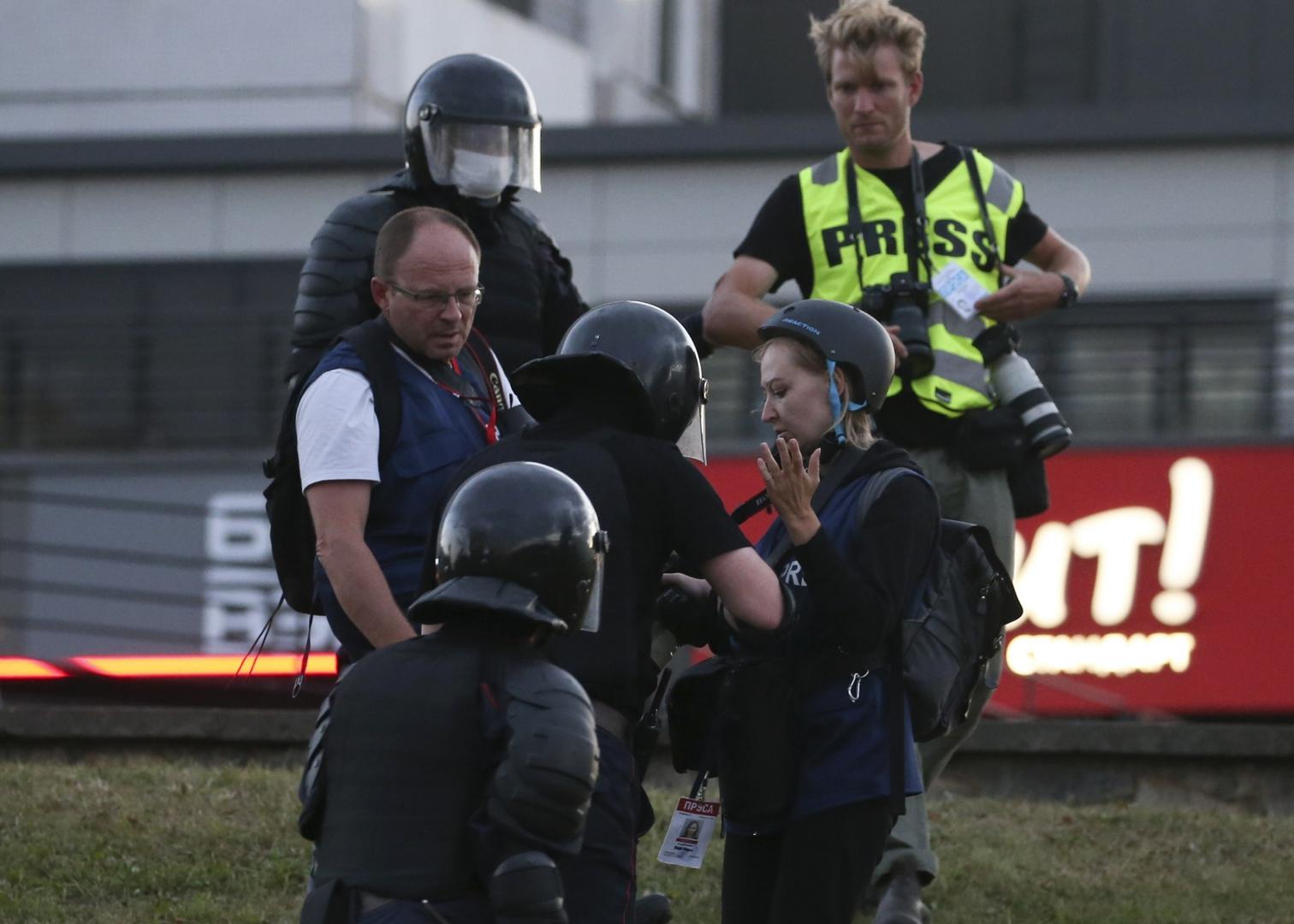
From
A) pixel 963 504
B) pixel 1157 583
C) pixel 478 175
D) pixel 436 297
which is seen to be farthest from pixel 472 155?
pixel 1157 583

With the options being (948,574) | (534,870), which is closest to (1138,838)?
(948,574)

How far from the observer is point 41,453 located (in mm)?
16578

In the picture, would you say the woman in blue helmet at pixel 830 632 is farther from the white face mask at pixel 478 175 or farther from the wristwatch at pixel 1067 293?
the wristwatch at pixel 1067 293

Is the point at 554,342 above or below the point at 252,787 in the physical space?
above

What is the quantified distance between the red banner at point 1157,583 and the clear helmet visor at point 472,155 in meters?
6.63

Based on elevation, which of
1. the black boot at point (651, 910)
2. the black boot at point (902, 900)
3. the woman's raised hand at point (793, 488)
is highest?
the woman's raised hand at point (793, 488)

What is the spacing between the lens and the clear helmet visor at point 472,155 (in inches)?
232

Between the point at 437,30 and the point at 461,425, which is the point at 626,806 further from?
the point at 437,30

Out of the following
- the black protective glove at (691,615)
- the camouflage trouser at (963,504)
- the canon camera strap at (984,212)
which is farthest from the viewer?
the canon camera strap at (984,212)

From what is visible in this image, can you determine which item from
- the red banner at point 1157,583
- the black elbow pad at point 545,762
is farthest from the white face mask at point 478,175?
the red banner at point 1157,583

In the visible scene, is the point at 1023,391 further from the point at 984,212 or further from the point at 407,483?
the point at 407,483

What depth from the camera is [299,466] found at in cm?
529

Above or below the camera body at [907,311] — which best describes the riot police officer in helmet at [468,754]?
below

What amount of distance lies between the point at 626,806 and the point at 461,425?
139cm
